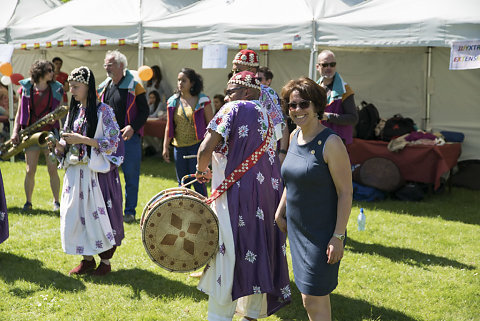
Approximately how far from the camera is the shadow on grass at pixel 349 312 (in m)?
4.07

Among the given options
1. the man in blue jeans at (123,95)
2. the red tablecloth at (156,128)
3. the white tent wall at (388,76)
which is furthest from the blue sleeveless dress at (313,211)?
the red tablecloth at (156,128)

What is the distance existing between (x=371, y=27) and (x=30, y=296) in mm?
5532

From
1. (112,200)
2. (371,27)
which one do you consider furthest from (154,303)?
(371,27)

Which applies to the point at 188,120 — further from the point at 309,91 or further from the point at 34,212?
the point at 309,91

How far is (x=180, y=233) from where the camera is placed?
3.48m

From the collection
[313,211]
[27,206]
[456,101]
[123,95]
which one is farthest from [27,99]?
[456,101]

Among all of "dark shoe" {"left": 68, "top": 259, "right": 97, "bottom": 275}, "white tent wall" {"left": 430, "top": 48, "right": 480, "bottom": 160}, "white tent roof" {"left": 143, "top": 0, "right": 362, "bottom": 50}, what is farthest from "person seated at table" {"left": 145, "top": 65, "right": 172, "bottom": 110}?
"dark shoe" {"left": 68, "top": 259, "right": 97, "bottom": 275}

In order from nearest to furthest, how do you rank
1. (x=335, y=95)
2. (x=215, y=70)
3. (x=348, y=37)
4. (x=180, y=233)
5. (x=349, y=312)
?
(x=180, y=233)
(x=349, y=312)
(x=335, y=95)
(x=348, y=37)
(x=215, y=70)

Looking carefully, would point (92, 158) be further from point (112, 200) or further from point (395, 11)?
point (395, 11)

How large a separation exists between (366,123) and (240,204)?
20.7ft

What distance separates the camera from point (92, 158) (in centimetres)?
448

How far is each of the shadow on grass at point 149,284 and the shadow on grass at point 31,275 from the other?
211 mm

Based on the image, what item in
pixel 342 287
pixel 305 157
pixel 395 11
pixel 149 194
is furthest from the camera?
pixel 149 194

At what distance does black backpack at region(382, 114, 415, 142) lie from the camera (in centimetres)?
908
